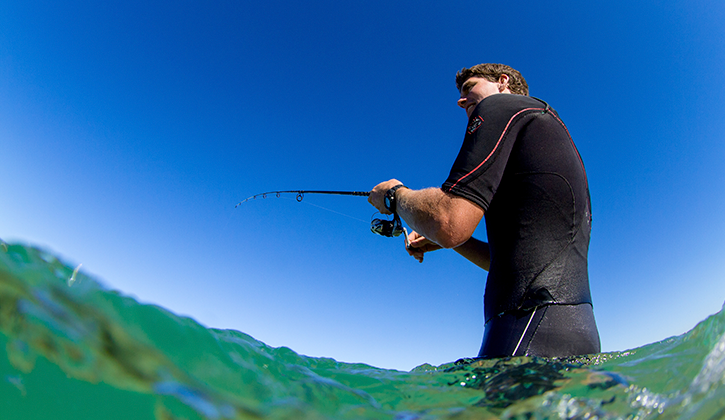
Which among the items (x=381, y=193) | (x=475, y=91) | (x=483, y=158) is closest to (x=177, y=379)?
(x=483, y=158)

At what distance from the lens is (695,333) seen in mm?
1674

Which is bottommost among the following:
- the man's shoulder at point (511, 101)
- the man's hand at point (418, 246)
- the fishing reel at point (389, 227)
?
the man's shoulder at point (511, 101)

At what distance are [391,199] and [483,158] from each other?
813mm

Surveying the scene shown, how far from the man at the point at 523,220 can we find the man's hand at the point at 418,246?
164cm

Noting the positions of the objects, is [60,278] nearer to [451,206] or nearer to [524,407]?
[524,407]

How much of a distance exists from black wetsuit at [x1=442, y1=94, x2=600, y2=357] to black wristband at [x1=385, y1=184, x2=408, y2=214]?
63cm

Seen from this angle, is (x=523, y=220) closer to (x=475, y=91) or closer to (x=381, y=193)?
(x=381, y=193)

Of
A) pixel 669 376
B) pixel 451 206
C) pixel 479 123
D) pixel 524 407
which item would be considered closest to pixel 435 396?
pixel 524 407

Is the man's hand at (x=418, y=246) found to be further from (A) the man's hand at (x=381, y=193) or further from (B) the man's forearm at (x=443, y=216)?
(B) the man's forearm at (x=443, y=216)

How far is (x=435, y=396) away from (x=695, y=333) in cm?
120

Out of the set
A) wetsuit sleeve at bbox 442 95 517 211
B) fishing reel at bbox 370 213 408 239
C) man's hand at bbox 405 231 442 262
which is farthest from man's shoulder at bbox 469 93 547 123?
fishing reel at bbox 370 213 408 239

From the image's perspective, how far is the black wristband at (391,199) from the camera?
2740 millimetres

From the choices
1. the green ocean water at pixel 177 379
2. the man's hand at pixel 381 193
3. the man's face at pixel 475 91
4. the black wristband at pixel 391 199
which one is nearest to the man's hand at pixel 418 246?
the man's hand at pixel 381 193

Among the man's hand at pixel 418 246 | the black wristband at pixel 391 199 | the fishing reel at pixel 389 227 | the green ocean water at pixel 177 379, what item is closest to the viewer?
the green ocean water at pixel 177 379
